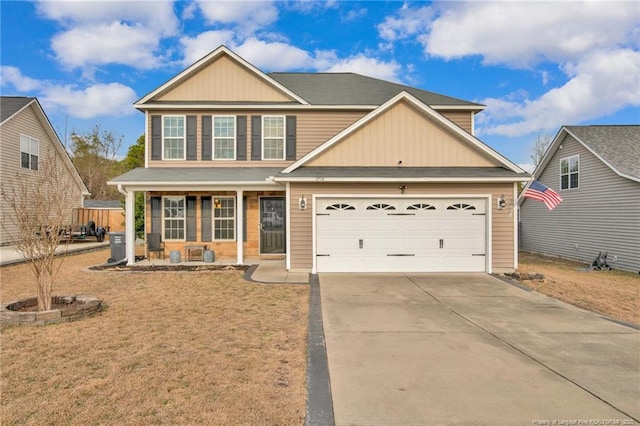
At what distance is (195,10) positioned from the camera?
13.7 metres

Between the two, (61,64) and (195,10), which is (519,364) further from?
(61,64)

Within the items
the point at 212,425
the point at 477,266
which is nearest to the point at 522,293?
the point at 477,266

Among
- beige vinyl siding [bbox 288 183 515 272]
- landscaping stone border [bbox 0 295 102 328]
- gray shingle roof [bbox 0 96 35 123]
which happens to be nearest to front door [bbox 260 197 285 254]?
beige vinyl siding [bbox 288 183 515 272]

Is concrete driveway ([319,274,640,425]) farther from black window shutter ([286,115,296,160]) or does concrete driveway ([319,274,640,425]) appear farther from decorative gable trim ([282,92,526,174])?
black window shutter ([286,115,296,160])

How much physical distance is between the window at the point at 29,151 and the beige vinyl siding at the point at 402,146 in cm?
1609

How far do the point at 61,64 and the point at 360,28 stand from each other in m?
17.8

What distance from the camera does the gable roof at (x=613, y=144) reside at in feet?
42.6

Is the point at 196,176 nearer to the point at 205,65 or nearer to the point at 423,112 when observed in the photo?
the point at 205,65

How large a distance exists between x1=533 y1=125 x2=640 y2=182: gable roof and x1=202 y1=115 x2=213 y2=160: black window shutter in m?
14.7

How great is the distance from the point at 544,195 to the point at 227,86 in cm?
1133

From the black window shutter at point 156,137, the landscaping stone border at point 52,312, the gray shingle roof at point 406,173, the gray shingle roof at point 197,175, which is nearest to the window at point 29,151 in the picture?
the black window shutter at point 156,137

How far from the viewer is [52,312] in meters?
5.75

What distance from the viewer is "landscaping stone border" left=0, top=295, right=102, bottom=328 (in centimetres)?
564

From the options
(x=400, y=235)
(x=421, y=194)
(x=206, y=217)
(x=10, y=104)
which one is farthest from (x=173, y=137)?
(x=10, y=104)
